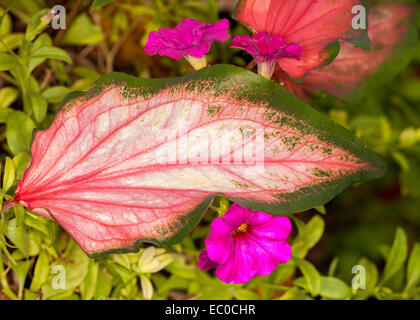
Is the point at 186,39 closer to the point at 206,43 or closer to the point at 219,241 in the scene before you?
the point at 206,43

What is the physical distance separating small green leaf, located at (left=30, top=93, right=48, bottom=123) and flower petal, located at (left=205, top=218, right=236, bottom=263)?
0.47 metres

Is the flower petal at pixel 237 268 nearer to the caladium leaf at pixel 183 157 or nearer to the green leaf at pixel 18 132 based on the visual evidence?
the caladium leaf at pixel 183 157

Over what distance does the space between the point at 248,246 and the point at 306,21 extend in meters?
0.45

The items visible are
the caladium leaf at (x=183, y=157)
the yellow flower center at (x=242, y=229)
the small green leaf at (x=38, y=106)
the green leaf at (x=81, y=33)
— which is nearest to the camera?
the caladium leaf at (x=183, y=157)

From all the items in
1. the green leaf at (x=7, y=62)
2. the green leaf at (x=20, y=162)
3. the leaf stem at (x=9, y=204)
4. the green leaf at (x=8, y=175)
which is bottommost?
the leaf stem at (x=9, y=204)

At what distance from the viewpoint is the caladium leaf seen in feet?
2.42

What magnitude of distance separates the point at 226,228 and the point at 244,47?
33cm

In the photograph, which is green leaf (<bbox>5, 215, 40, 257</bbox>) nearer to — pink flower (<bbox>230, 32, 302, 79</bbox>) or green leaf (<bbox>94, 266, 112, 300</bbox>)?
green leaf (<bbox>94, 266, 112, 300</bbox>)

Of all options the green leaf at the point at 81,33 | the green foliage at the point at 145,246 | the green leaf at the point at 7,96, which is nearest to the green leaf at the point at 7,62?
the green foliage at the point at 145,246

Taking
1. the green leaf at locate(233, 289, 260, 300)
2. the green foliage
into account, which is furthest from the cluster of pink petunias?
the green leaf at locate(233, 289, 260, 300)

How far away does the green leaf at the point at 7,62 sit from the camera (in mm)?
907

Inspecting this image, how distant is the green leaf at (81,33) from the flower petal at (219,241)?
0.70 metres

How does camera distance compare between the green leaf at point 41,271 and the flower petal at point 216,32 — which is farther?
the green leaf at point 41,271

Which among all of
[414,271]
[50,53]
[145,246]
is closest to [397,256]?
[414,271]
